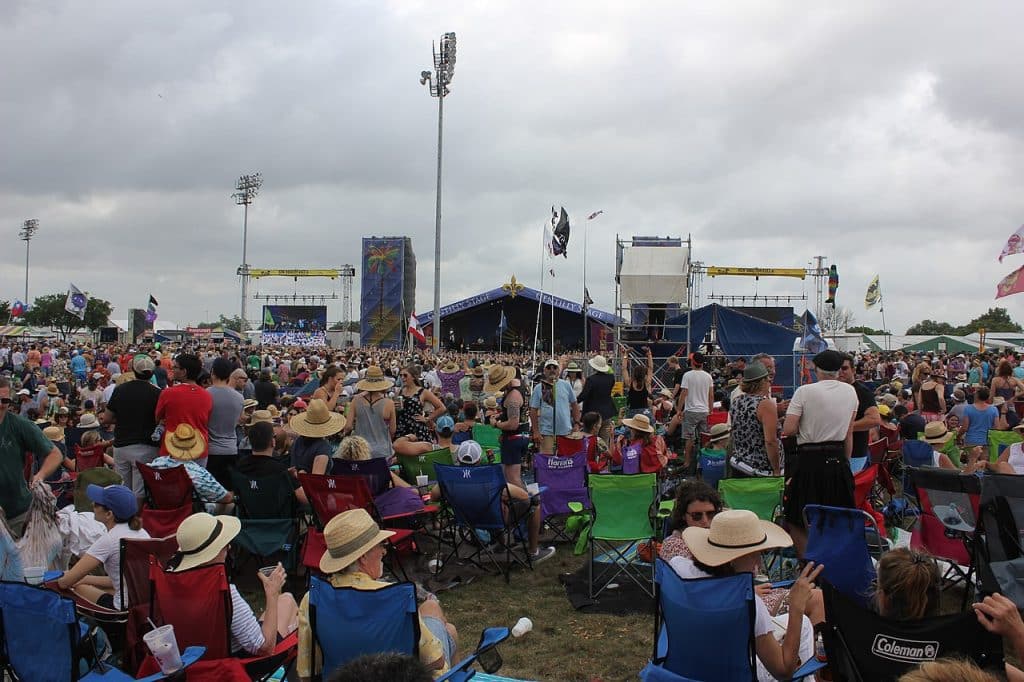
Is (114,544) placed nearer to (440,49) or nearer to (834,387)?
(834,387)

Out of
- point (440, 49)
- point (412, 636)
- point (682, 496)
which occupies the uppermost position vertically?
point (440, 49)

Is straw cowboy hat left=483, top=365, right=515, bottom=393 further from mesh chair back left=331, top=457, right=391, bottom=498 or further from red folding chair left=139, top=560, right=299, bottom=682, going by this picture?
red folding chair left=139, top=560, right=299, bottom=682

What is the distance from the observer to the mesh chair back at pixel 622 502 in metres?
5.34

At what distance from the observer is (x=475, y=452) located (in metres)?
5.91

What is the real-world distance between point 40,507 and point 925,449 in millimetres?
7073

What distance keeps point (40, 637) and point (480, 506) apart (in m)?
3.20

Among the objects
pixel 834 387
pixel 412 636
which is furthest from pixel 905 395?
pixel 412 636

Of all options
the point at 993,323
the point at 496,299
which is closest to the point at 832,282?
the point at 496,299

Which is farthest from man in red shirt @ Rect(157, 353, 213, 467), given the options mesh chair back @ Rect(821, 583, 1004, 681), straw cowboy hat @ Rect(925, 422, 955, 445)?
straw cowboy hat @ Rect(925, 422, 955, 445)

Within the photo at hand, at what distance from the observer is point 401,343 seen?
45969 millimetres

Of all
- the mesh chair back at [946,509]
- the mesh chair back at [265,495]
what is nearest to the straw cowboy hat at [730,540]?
the mesh chair back at [946,509]

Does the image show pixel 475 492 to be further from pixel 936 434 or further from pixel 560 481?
pixel 936 434

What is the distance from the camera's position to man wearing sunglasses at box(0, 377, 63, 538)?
445 centimetres

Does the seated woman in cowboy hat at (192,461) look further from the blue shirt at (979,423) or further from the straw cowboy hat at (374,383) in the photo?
the blue shirt at (979,423)
